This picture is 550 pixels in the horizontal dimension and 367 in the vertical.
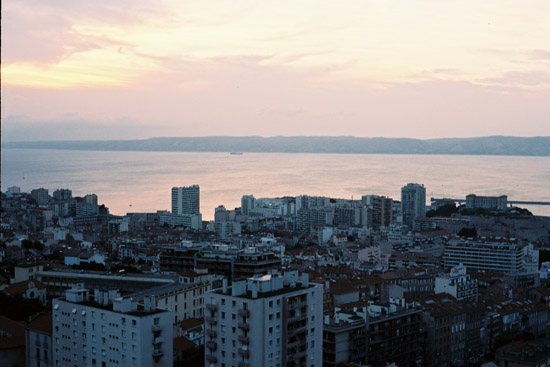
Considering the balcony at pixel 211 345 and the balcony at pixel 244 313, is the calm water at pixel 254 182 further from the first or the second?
the balcony at pixel 244 313

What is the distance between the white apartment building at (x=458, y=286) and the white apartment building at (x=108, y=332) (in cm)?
686

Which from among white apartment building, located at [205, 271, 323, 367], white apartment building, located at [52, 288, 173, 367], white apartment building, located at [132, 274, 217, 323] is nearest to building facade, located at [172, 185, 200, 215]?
white apartment building, located at [132, 274, 217, 323]

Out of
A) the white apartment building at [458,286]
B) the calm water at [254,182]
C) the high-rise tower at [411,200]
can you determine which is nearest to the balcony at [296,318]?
the white apartment building at [458,286]

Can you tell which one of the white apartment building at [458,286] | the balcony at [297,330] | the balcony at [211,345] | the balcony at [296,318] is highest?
the balcony at [296,318]

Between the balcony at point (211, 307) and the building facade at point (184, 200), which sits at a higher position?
the balcony at point (211, 307)

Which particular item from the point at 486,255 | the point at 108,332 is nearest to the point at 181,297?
the point at 108,332

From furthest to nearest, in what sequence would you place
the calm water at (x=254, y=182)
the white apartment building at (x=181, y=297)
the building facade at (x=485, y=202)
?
the calm water at (x=254, y=182) → the building facade at (x=485, y=202) → the white apartment building at (x=181, y=297)

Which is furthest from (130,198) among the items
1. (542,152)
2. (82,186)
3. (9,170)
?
(542,152)

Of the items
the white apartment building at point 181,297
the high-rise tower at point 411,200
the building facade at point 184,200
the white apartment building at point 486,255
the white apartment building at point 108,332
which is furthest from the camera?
the building facade at point 184,200

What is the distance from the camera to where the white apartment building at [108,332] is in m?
7.00

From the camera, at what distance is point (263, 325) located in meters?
6.83

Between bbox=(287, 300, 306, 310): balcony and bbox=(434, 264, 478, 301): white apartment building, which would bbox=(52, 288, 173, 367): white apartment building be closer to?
bbox=(287, 300, 306, 310): balcony

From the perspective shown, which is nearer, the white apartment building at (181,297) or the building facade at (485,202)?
the white apartment building at (181,297)

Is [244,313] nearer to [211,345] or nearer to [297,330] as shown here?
[211,345]
